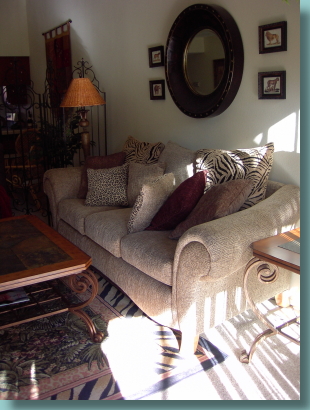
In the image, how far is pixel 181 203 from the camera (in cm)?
254

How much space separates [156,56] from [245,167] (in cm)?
156

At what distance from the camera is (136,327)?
245 cm

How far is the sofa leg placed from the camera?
2.17 m

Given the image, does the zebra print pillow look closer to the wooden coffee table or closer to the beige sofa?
the beige sofa

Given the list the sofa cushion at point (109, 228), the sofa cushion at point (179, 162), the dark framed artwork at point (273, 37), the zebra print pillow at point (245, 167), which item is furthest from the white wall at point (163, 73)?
the sofa cushion at point (109, 228)

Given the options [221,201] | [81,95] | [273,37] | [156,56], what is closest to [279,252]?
[221,201]

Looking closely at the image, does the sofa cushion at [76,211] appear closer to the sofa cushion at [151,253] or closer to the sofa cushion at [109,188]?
the sofa cushion at [109,188]

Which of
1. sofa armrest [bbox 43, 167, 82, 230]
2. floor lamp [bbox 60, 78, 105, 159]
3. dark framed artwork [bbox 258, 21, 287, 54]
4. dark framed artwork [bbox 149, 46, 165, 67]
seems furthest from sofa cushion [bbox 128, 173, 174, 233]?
floor lamp [bbox 60, 78, 105, 159]

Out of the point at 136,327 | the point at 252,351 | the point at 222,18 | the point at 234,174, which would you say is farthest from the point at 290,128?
the point at 136,327

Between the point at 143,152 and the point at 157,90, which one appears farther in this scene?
the point at 157,90

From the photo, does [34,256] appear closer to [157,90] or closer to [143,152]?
[143,152]

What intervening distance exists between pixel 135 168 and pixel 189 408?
211 centimetres

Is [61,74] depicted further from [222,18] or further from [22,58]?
[222,18]

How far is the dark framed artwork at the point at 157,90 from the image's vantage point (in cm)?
369
